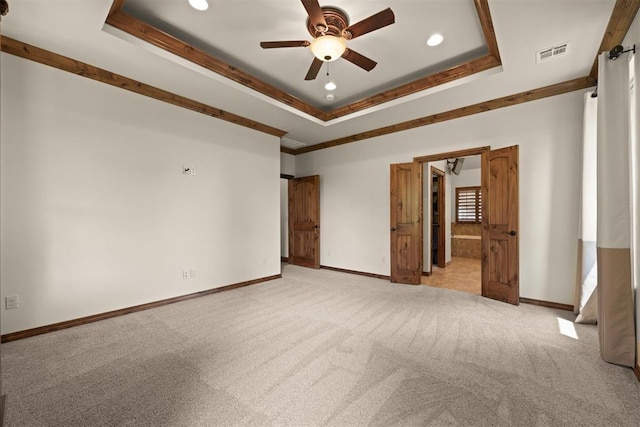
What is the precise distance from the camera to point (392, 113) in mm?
4168

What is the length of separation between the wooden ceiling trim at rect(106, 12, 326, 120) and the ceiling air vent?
115 inches

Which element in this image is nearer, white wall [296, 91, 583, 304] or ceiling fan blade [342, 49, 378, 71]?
ceiling fan blade [342, 49, 378, 71]

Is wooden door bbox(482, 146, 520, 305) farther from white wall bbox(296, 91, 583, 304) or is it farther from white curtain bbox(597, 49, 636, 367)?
white curtain bbox(597, 49, 636, 367)

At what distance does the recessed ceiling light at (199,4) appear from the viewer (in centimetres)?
218

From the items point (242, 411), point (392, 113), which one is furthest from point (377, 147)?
point (242, 411)

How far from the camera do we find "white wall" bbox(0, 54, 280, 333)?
2.57m

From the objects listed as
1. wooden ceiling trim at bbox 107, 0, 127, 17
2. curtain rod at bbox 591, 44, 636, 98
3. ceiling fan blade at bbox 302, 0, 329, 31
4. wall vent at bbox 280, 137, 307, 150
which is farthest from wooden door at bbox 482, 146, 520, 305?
wooden ceiling trim at bbox 107, 0, 127, 17

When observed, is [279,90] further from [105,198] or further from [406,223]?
[406,223]

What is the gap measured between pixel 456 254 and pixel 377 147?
4549 millimetres

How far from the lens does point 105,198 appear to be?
3.05 m

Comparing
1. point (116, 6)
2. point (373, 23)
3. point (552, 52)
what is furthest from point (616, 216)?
point (116, 6)

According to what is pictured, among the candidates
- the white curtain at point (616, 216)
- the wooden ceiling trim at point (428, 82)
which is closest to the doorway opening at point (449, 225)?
the wooden ceiling trim at point (428, 82)

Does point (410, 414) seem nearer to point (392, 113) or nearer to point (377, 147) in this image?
point (392, 113)

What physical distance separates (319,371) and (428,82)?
137 inches
